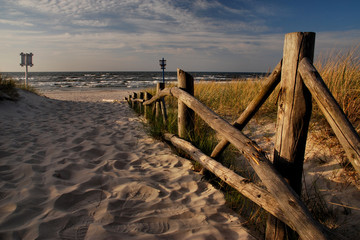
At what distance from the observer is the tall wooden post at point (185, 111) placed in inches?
133

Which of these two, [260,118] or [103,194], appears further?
[260,118]

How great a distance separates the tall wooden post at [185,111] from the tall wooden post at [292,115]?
1.78m

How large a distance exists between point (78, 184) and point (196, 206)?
128cm

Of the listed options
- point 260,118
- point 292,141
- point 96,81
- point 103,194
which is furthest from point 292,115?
point 96,81

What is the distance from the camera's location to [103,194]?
7.26ft

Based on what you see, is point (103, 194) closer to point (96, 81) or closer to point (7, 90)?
point (7, 90)

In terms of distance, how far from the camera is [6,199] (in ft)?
6.52

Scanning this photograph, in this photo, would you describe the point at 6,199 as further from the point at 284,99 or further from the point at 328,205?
the point at 328,205

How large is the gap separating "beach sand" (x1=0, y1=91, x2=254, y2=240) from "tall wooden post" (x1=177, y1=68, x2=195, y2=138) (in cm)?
48

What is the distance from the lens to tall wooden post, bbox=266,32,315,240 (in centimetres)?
163

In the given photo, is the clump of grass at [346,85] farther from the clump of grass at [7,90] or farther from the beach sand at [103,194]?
the clump of grass at [7,90]

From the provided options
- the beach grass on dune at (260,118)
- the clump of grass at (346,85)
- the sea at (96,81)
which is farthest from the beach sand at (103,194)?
the sea at (96,81)

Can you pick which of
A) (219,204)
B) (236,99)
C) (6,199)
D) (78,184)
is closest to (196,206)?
(219,204)

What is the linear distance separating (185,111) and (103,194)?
175 centimetres
